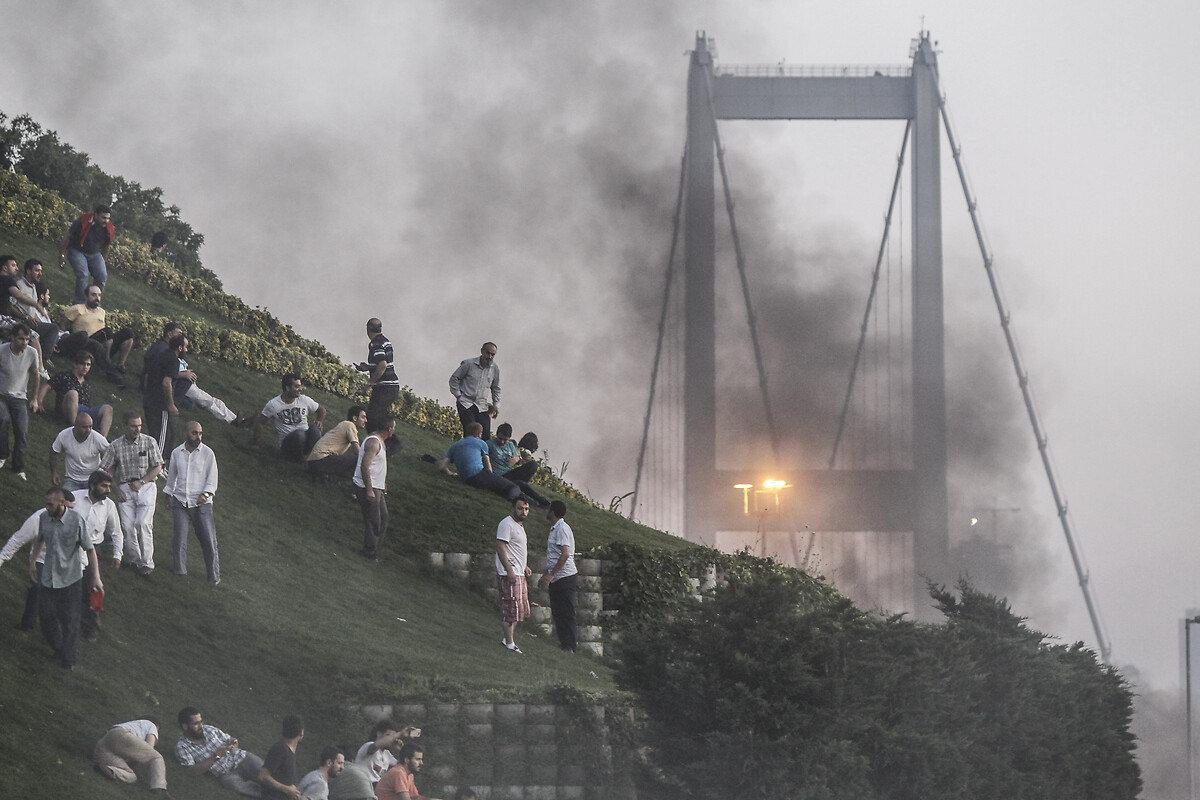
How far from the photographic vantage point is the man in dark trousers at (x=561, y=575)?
790 inches

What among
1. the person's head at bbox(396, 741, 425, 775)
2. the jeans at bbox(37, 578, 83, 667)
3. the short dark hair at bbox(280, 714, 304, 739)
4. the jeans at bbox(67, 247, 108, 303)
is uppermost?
the jeans at bbox(67, 247, 108, 303)

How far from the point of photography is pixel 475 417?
25.6 m

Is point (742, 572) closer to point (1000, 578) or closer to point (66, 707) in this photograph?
point (66, 707)

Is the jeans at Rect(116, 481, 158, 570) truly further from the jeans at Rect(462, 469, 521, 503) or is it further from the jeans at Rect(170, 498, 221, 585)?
the jeans at Rect(462, 469, 521, 503)

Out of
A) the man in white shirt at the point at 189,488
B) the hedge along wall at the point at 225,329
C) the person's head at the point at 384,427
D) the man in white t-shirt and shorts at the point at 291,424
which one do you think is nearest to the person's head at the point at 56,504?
the man in white shirt at the point at 189,488

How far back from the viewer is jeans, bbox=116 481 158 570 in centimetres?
1742

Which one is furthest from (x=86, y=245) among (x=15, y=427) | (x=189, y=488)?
(x=189, y=488)

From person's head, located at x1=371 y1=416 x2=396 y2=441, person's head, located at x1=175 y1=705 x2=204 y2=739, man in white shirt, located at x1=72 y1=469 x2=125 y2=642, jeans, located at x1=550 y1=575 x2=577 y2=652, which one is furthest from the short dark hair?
person's head, located at x1=371 y1=416 x2=396 y2=441

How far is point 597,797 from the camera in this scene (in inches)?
669

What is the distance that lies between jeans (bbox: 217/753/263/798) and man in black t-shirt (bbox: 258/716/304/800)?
5cm

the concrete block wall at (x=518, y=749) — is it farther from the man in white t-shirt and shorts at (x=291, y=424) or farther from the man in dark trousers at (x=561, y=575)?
the man in white t-shirt and shorts at (x=291, y=424)

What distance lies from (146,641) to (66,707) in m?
2.12

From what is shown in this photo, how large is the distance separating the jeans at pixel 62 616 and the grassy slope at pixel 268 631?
0.52 feet

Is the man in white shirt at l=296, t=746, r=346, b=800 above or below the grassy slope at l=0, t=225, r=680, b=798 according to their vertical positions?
below
